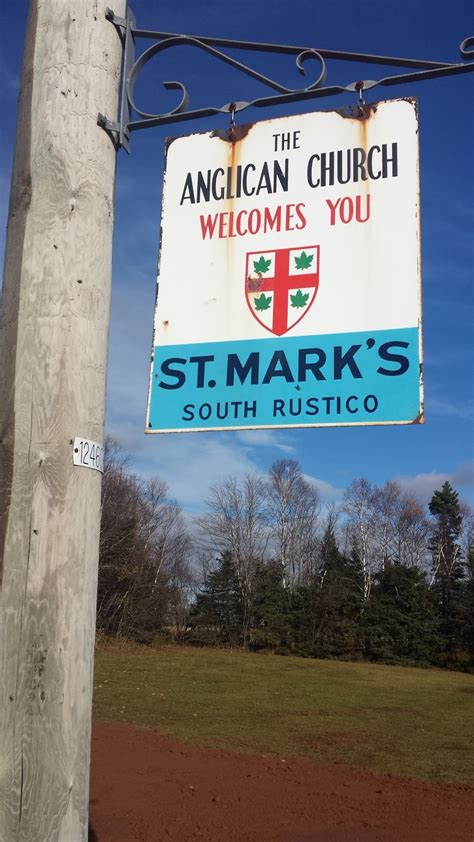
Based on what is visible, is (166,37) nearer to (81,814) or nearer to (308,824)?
(81,814)

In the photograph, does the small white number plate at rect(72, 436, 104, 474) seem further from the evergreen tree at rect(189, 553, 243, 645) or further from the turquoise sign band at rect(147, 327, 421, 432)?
the evergreen tree at rect(189, 553, 243, 645)

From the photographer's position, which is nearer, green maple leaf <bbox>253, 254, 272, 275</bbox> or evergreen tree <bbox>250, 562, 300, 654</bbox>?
green maple leaf <bbox>253, 254, 272, 275</bbox>

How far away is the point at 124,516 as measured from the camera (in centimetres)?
3612

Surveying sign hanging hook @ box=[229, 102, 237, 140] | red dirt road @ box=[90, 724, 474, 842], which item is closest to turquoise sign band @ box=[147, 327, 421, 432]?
sign hanging hook @ box=[229, 102, 237, 140]

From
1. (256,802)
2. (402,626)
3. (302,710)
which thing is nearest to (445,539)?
(402,626)

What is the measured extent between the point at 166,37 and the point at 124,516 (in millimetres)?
34043

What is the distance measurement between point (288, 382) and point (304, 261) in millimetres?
455

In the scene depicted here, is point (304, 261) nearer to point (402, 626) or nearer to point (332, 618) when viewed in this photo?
point (402, 626)

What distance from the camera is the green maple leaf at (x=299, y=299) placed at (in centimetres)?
281

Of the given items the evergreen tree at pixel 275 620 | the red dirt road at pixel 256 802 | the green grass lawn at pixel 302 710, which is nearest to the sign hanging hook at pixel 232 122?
the red dirt road at pixel 256 802

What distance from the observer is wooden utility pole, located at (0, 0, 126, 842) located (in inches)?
83.0

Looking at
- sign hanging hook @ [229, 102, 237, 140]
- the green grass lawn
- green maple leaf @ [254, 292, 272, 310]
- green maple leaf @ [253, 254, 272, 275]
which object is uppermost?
sign hanging hook @ [229, 102, 237, 140]

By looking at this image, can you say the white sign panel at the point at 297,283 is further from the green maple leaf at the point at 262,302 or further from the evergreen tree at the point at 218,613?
the evergreen tree at the point at 218,613

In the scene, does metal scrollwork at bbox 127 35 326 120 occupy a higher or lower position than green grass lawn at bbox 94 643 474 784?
higher
